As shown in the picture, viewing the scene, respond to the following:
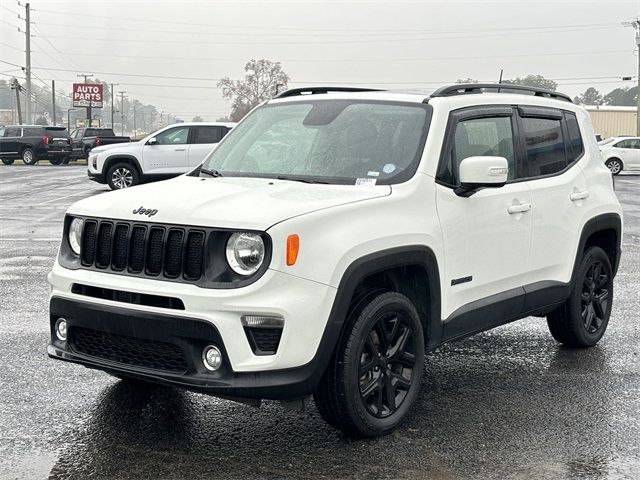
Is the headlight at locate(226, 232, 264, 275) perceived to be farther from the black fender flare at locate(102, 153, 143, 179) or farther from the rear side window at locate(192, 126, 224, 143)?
the black fender flare at locate(102, 153, 143, 179)

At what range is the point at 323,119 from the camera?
217 inches

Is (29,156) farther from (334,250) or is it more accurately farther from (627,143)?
(334,250)

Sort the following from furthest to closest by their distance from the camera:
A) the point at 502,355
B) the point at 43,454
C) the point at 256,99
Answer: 1. the point at 256,99
2. the point at 502,355
3. the point at 43,454

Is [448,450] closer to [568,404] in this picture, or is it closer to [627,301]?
[568,404]

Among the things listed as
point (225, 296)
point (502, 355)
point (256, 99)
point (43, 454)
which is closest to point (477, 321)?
point (502, 355)

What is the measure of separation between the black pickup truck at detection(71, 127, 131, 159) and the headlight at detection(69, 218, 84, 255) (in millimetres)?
39067

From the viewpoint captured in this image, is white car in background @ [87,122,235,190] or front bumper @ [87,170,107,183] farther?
front bumper @ [87,170,107,183]

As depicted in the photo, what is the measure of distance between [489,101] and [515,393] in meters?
1.92

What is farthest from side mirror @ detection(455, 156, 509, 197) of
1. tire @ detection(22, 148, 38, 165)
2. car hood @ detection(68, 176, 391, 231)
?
tire @ detection(22, 148, 38, 165)

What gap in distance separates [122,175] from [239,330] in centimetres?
1927

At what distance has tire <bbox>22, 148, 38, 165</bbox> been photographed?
40.6 metres

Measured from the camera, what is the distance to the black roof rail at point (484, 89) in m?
5.46

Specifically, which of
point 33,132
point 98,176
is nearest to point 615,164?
point 98,176

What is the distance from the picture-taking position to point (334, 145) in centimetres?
530
